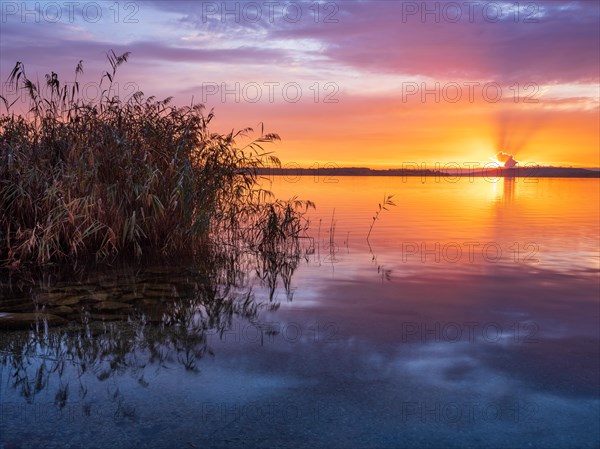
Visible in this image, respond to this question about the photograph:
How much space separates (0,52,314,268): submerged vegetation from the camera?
8422 millimetres

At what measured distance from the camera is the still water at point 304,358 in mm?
3383

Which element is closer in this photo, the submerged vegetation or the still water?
the still water

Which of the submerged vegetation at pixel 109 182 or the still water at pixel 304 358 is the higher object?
the submerged vegetation at pixel 109 182

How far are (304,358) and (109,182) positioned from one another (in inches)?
223

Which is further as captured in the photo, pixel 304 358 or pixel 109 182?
pixel 109 182

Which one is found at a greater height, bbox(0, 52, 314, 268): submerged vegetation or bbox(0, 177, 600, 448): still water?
bbox(0, 52, 314, 268): submerged vegetation

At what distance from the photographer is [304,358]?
15.4ft

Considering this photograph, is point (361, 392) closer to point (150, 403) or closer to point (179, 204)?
point (150, 403)

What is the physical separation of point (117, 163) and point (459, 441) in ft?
24.1

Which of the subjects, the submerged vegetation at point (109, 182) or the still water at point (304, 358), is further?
the submerged vegetation at point (109, 182)

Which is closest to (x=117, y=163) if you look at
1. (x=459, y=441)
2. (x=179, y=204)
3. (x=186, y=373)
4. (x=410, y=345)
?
(x=179, y=204)

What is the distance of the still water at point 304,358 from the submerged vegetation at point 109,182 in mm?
959

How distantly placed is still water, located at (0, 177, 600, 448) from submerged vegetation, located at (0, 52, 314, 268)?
0.96m

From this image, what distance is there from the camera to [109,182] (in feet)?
29.2
